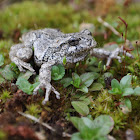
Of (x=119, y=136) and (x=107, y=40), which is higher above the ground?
(x=107, y=40)

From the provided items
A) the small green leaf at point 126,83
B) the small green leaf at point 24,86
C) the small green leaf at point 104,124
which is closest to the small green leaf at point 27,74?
the small green leaf at point 24,86

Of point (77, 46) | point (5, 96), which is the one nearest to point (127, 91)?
point (77, 46)

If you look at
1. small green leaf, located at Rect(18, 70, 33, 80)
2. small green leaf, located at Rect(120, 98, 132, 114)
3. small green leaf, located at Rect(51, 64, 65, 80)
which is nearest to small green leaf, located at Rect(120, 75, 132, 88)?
small green leaf, located at Rect(120, 98, 132, 114)

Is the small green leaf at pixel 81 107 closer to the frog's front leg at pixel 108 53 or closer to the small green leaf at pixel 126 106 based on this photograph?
the small green leaf at pixel 126 106

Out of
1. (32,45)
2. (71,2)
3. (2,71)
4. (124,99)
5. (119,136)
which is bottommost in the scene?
(119,136)

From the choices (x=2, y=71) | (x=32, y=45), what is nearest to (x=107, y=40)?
(x=32, y=45)

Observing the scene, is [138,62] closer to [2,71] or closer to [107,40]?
[107,40]

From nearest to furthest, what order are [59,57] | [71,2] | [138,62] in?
[59,57], [138,62], [71,2]

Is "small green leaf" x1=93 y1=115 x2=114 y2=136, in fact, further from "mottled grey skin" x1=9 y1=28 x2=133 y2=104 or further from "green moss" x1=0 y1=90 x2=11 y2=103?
"green moss" x1=0 y1=90 x2=11 y2=103
